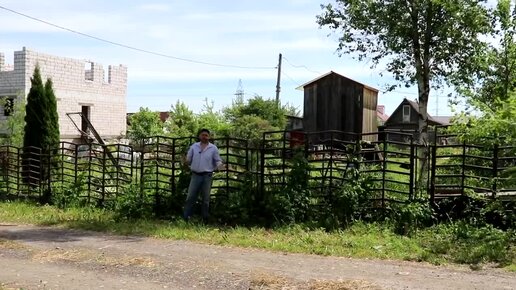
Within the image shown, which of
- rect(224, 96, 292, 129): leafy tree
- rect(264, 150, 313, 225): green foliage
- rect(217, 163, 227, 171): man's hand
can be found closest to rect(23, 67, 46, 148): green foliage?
rect(217, 163, 227, 171): man's hand

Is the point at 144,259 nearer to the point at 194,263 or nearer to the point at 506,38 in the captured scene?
the point at 194,263

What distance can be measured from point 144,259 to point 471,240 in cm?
493

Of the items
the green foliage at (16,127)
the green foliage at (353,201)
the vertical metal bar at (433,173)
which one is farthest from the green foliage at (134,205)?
the green foliage at (16,127)

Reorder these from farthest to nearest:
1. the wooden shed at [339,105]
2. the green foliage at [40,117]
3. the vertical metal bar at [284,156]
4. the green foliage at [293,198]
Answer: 1. the wooden shed at [339,105]
2. the green foliage at [40,117]
3. the vertical metal bar at [284,156]
4. the green foliage at [293,198]

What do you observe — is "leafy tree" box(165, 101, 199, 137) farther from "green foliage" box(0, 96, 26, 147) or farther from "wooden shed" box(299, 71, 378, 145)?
"green foliage" box(0, 96, 26, 147)

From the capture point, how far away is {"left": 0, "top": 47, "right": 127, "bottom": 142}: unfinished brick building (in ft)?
90.1

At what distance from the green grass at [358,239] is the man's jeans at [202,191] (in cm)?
39

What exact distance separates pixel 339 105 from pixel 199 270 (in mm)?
28530

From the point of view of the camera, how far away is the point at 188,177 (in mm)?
11266

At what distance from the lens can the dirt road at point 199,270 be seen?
6.34 metres

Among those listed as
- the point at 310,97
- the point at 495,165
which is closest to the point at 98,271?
the point at 495,165

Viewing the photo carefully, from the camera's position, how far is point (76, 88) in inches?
1214

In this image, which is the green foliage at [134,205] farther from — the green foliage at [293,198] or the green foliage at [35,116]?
the green foliage at [35,116]

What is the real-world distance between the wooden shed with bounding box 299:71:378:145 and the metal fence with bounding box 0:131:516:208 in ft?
72.5
